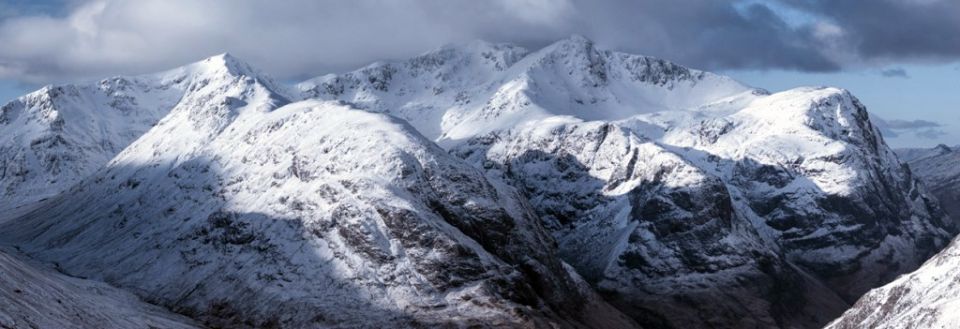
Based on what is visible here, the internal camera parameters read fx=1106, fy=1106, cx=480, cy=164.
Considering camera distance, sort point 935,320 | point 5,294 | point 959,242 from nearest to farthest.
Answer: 1. point 5,294
2. point 935,320
3. point 959,242

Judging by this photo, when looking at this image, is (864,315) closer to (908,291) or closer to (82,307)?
(908,291)

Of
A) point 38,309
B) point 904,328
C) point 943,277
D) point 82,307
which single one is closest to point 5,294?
point 38,309

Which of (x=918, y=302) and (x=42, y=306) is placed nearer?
(x=42, y=306)

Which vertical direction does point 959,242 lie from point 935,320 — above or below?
above

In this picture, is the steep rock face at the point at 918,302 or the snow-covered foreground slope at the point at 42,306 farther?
the steep rock face at the point at 918,302

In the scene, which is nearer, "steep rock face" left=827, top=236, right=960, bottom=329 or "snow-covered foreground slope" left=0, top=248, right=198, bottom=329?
"snow-covered foreground slope" left=0, top=248, right=198, bottom=329

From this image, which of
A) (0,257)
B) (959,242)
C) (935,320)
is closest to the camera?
(935,320)

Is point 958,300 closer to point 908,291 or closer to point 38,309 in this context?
point 908,291

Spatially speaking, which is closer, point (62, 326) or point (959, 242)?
point (62, 326)
